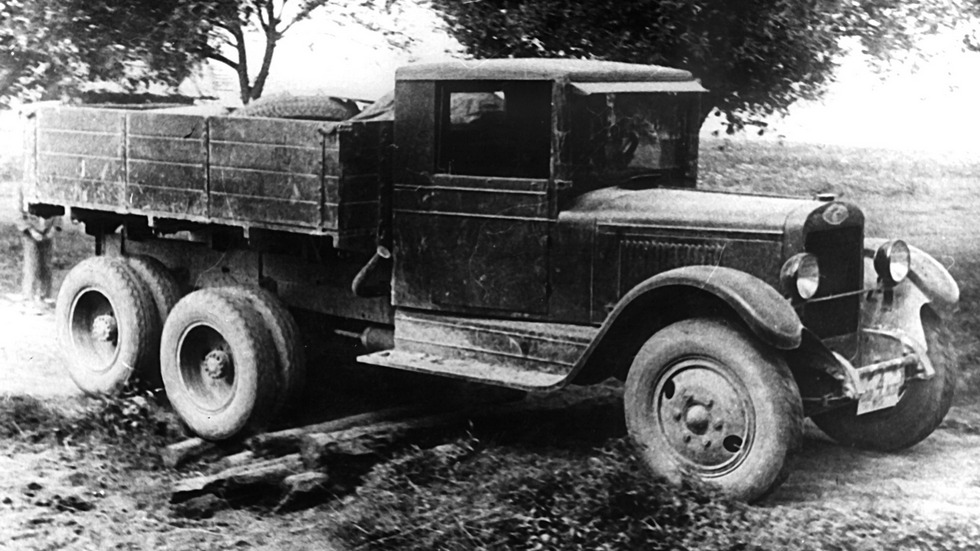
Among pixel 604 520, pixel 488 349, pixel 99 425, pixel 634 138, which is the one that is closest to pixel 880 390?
pixel 604 520

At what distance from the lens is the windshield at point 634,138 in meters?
5.81

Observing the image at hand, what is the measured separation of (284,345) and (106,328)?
147 centimetres

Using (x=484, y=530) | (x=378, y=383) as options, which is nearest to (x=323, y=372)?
(x=378, y=383)

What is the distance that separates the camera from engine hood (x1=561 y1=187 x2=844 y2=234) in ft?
17.6

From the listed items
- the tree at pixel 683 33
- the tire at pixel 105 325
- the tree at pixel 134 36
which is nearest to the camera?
the tire at pixel 105 325

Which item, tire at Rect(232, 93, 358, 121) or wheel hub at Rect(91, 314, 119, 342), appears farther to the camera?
wheel hub at Rect(91, 314, 119, 342)

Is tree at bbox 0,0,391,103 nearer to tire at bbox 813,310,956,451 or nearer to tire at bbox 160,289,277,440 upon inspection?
tire at bbox 160,289,277,440

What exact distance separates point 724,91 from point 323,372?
327 centimetres

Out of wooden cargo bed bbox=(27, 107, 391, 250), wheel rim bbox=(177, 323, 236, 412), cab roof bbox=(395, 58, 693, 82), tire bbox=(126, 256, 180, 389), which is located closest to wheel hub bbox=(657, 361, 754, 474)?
cab roof bbox=(395, 58, 693, 82)

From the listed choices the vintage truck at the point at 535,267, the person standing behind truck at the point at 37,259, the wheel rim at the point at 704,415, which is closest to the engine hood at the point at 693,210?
the vintage truck at the point at 535,267

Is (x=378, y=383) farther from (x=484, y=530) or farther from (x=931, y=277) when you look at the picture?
(x=931, y=277)

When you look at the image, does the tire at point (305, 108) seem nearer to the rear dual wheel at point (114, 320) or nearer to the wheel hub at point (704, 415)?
the rear dual wheel at point (114, 320)

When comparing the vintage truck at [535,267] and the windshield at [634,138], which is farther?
the windshield at [634,138]

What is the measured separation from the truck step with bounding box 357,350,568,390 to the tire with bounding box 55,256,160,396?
5.11 ft
